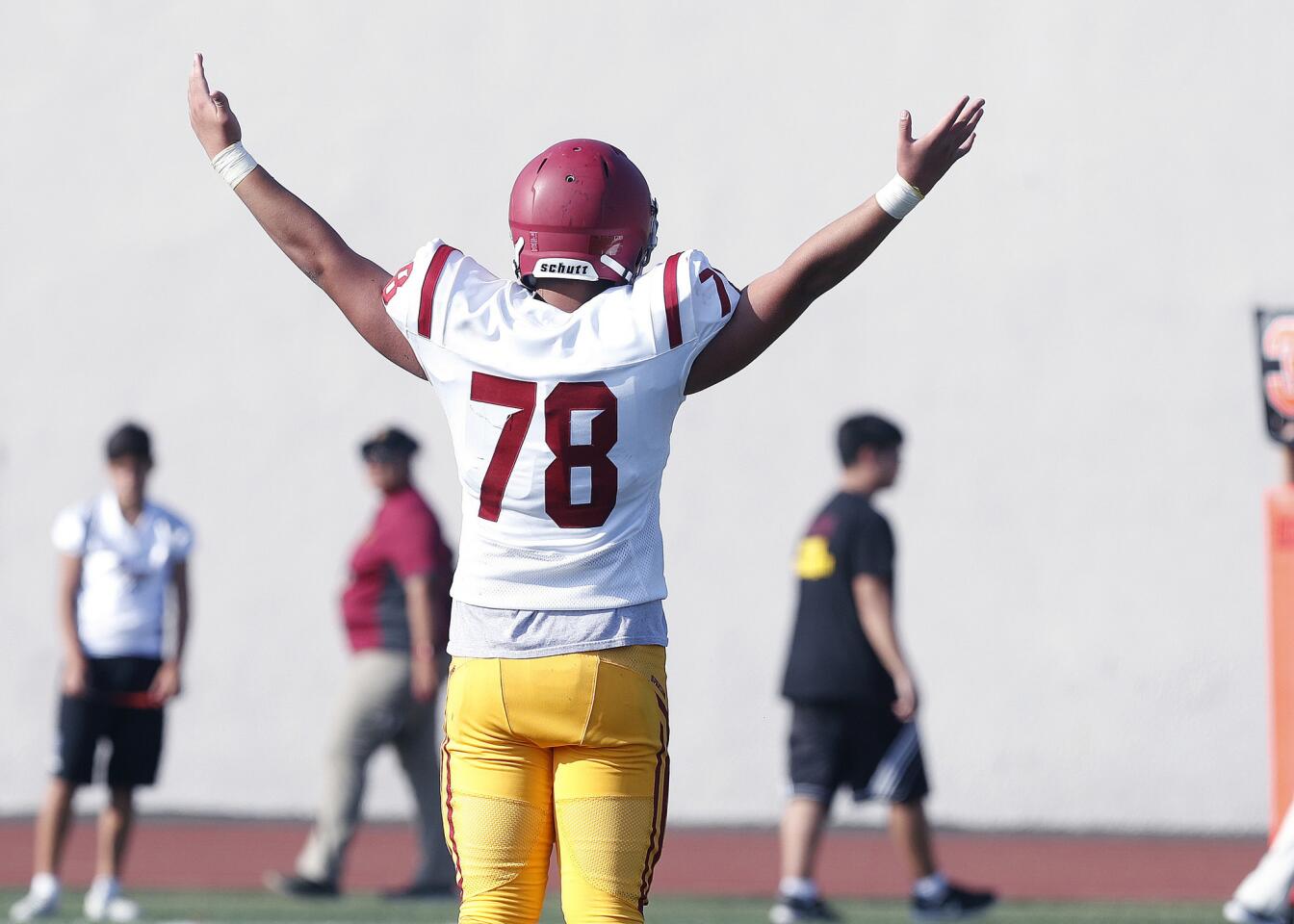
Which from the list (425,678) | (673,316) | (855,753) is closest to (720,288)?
(673,316)

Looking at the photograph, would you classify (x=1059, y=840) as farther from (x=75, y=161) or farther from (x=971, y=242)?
(x=75, y=161)

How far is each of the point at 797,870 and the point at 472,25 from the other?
6.07 m

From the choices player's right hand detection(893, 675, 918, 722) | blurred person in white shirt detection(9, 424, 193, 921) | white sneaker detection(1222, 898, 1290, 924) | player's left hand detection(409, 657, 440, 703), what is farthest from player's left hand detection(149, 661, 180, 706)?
white sneaker detection(1222, 898, 1290, 924)

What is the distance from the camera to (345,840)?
318 inches

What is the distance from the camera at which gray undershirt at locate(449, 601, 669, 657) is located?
3.19m

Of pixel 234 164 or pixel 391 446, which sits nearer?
pixel 234 164

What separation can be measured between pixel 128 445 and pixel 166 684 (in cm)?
99

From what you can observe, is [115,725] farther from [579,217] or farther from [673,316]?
[673,316]

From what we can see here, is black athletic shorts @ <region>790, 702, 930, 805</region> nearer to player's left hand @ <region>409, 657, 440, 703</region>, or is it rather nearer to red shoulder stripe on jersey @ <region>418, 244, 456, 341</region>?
player's left hand @ <region>409, 657, 440, 703</region>

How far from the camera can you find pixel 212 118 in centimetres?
348

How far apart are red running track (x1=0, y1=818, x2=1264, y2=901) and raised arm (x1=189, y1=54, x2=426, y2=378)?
5.60 meters

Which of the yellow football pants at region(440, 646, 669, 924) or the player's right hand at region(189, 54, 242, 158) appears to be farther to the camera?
the player's right hand at region(189, 54, 242, 158)

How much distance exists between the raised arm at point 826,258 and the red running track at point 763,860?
5698mm

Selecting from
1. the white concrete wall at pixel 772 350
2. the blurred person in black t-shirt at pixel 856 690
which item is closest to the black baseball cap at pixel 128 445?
the blurred person in black t-shirt at pixel 856 690
